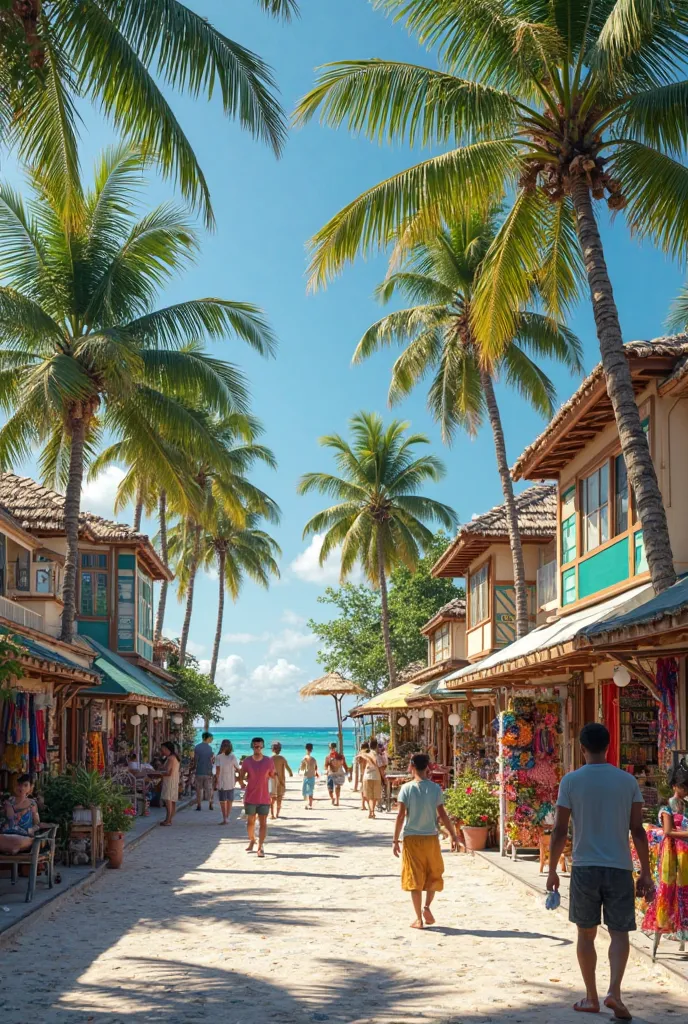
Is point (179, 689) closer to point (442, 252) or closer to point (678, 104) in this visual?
point (442, 252)

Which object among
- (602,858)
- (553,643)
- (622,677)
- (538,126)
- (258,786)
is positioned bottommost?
(258,786)

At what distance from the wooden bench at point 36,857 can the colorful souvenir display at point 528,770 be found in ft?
22.0

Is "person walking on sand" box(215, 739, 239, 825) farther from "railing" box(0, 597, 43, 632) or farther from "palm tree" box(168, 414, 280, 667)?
"palm tree" box(168, 414, 280, 667)

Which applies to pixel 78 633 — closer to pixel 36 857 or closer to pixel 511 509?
pixel 511 509

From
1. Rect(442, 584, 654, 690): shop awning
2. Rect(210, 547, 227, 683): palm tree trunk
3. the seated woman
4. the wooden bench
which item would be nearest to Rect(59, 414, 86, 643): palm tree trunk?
Rect(442, 584, 654, 690): shop awning

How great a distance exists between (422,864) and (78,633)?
18975 mm

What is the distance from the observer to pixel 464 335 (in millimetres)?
25688

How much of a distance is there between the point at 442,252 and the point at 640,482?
562 inches

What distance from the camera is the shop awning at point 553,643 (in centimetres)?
1228

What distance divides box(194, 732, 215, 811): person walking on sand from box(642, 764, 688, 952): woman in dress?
17.4 meters

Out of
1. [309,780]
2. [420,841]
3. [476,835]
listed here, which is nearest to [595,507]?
[476,835]

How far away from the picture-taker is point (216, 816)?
83.6ft

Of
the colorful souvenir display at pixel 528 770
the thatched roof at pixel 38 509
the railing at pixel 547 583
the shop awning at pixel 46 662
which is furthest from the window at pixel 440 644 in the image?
the shop awning at pixel 46 662

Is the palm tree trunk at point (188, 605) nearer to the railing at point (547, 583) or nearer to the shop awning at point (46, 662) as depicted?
the railing at point (547, 583)
